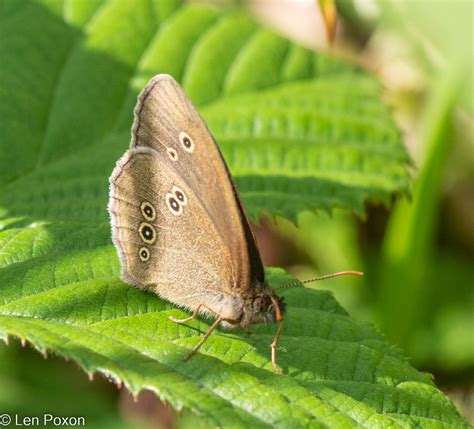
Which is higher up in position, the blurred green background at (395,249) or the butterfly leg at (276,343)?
the butterfly leg at (276,343)

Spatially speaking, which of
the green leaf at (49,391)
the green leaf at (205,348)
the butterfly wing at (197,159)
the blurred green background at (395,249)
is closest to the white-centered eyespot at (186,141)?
the butterfly wing at (197,159)

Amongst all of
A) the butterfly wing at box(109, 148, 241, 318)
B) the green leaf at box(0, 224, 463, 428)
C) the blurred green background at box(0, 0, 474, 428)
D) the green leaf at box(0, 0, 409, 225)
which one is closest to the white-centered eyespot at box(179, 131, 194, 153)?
the butterfly wing at box(109, 148, 241, 318)

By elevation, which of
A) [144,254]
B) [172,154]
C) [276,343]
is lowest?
[276,343]

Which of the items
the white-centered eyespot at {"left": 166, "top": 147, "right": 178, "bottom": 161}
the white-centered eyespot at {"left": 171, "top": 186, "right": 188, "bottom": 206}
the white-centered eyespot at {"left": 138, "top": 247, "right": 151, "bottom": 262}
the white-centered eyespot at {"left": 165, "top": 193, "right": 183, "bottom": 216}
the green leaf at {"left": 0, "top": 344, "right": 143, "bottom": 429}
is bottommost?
the green leaf at {"left": 0, "top": 344, "right": 143, "bottom": 429}

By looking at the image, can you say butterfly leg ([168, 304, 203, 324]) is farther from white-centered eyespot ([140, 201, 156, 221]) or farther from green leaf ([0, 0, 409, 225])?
green leaf ([0, 0, 409, 225])

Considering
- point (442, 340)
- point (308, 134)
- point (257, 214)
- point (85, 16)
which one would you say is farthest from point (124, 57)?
point (442, 340)

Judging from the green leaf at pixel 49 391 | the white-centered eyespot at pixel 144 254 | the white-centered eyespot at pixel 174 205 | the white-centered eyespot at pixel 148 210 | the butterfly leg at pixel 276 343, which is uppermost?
the white-centered eyespot at pixel 174 205

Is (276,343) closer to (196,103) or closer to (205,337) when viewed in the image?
(205,337)

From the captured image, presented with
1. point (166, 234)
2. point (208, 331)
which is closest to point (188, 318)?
point (208, 331)

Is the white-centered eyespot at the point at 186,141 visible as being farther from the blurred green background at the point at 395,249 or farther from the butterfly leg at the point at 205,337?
the blurred green background at the point at 395,249
